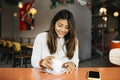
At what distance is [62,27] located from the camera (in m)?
1.59

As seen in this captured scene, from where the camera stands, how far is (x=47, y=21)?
4.81m

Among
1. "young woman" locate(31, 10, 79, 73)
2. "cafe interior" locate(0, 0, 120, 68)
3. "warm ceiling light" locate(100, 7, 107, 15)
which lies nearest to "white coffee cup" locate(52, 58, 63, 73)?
"young woman" locate(31, 10, 79, 73)

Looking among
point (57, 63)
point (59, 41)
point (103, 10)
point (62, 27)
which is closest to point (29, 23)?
point (103, 10)

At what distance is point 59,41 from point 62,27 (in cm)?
21

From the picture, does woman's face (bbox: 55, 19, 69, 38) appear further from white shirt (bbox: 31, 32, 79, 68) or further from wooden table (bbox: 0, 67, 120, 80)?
wooden table (bbox: 0, 67, 120, 80)

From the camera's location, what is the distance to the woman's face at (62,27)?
1582 mm

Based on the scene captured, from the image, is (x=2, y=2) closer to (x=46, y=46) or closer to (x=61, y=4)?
(x=61, y=4)

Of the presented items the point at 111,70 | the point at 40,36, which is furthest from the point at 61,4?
the point at 111,70

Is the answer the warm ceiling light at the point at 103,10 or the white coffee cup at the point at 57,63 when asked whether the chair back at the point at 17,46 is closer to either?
the warm ceiling light at the point at 103,10

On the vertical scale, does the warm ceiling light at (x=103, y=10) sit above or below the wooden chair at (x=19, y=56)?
above

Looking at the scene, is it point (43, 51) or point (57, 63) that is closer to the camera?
point (57, 63)

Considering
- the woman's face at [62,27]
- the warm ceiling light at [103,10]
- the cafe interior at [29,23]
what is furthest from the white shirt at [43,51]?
the warm ceiling light at [103,10]

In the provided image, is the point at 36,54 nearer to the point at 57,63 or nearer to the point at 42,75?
the point at 42,75

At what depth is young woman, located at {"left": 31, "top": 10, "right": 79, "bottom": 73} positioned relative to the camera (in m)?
1.60
